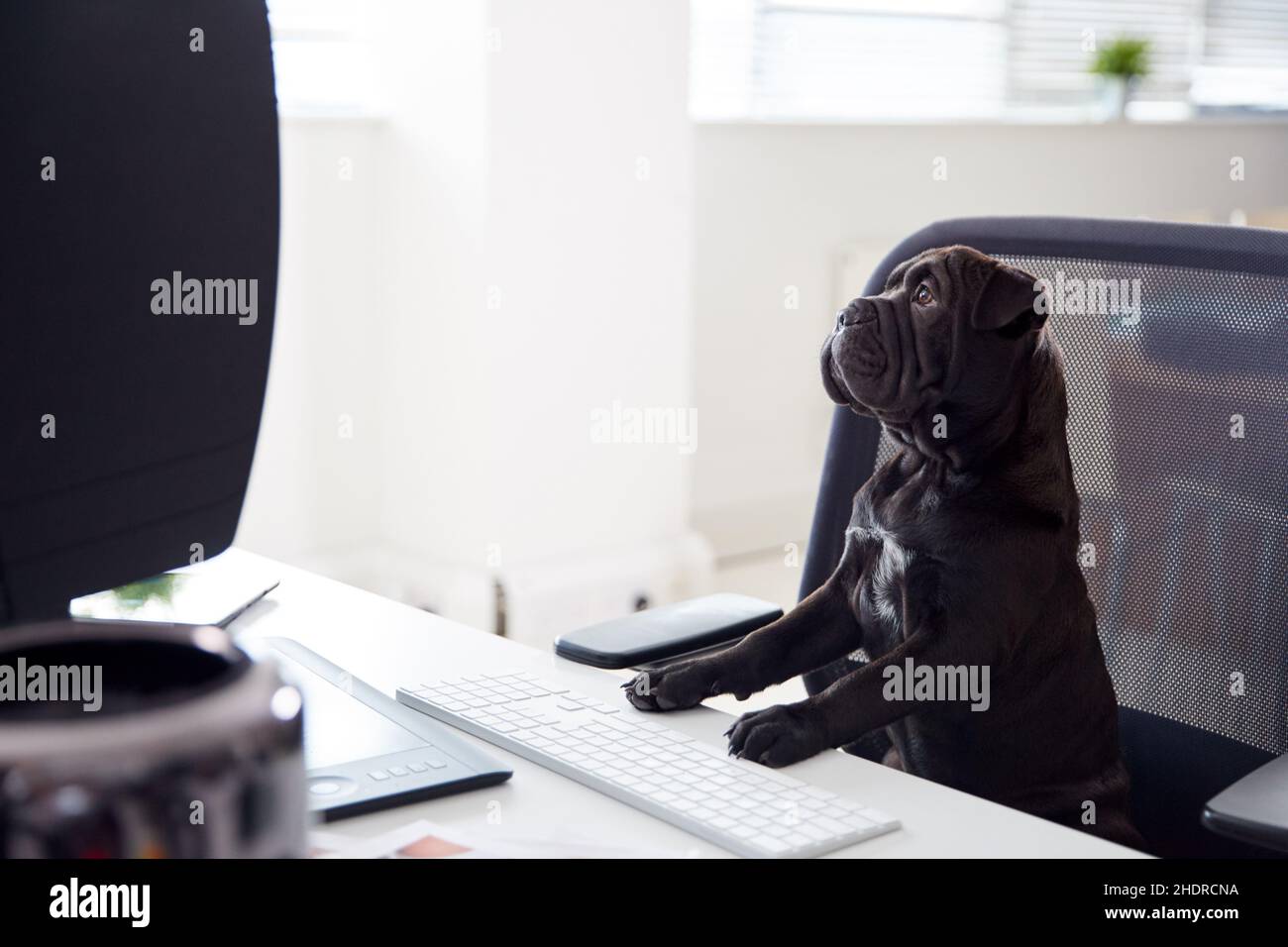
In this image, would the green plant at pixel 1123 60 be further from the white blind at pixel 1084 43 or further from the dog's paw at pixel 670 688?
the dog's paw at pixel 670 688

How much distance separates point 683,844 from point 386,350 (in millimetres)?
2612

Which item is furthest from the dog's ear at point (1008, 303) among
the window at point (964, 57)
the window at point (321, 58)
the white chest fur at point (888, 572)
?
the window at point (964, 57)

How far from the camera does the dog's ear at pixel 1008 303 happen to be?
1.03 m

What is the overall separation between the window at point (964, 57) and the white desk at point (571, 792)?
279cm

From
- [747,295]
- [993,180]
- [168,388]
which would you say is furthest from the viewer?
[993,180]

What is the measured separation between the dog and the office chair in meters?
0.13

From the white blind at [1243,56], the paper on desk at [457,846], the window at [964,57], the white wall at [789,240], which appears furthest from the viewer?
the white blind at [1243,56]

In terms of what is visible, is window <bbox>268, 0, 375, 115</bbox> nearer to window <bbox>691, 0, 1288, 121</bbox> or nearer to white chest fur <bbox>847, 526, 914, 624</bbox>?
window <bbox>691, 0, 1288, 121</bbox>

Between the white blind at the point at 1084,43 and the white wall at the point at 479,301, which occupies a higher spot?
the white blind at the point at 1084,43

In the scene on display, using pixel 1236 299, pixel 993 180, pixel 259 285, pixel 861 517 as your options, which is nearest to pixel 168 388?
pixel 259 285

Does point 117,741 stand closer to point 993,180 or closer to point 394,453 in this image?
point 394,453

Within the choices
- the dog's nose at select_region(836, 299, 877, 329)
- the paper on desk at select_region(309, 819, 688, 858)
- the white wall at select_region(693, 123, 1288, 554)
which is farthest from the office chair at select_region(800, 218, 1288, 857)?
the white wall at select_region(693, 123, 1288, 554)

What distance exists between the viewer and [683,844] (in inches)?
27.7

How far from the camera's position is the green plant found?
14.5 feet
